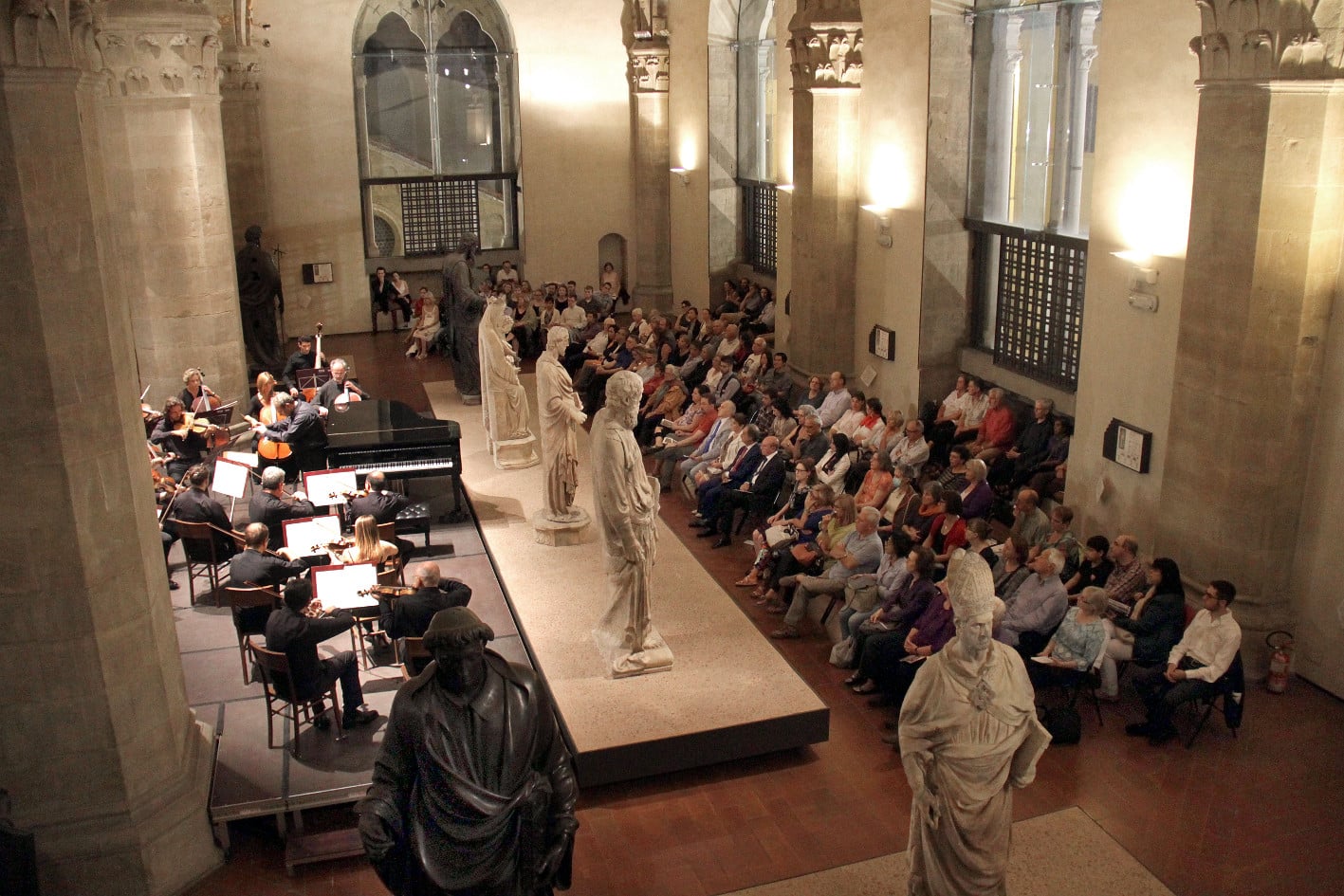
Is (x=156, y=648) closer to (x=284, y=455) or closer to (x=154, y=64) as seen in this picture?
(x=284, y=455)

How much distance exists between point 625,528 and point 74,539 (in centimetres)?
345

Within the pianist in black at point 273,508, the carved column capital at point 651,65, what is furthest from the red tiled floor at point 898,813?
the carved column capital at point 651,65

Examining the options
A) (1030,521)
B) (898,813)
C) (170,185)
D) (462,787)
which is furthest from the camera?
(170,185)

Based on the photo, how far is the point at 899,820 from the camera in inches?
298

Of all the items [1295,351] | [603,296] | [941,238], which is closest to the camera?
[1295,351]

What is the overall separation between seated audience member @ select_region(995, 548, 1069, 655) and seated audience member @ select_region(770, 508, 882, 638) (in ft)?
4.45

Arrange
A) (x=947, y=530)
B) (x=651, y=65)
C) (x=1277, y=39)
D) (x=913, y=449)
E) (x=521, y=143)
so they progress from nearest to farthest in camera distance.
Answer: (x=1277, y=39), (x=947, y=530), (x=913, y=449), (x=651, y=65), (x=521, y=143)

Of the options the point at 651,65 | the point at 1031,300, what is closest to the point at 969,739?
the point at 1031,300

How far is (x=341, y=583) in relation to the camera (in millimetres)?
8562

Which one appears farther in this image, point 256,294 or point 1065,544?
A: point 256,294

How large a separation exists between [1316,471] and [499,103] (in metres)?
18.6

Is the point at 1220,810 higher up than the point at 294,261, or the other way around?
the point at 294,261

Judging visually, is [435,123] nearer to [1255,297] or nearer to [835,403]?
[835,403]

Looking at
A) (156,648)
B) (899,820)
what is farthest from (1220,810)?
(156,648)
